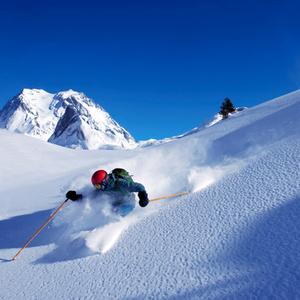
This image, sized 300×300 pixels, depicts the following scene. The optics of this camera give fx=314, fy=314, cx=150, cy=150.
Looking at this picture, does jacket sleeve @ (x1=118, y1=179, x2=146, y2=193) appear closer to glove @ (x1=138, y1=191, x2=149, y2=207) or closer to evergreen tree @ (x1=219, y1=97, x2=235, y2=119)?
glove @ (x1=138, y1=191, x2=149, y2=207)

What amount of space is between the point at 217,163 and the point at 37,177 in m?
8.39

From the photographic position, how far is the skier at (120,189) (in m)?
5.86

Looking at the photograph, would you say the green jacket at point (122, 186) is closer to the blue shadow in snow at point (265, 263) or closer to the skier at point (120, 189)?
the skier at point (120, 189)

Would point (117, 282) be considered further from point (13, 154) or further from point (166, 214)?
point (13, 154)

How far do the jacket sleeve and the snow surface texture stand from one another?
16.8 inches

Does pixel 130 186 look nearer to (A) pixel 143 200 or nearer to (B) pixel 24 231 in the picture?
(A) pixel 143 200

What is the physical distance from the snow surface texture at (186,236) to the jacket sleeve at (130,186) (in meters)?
0.43

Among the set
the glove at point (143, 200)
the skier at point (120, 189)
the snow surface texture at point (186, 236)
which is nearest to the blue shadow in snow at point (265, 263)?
the snow surface texture at point (186, 236)

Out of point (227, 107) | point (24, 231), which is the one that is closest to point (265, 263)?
point (24, 231)

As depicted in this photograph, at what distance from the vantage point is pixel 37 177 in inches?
512

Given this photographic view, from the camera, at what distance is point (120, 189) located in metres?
6.06

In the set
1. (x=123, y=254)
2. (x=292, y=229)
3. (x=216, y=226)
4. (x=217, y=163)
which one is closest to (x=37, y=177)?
(x=217, y=163)

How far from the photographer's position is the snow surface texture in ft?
10.8

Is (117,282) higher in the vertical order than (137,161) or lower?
lower
